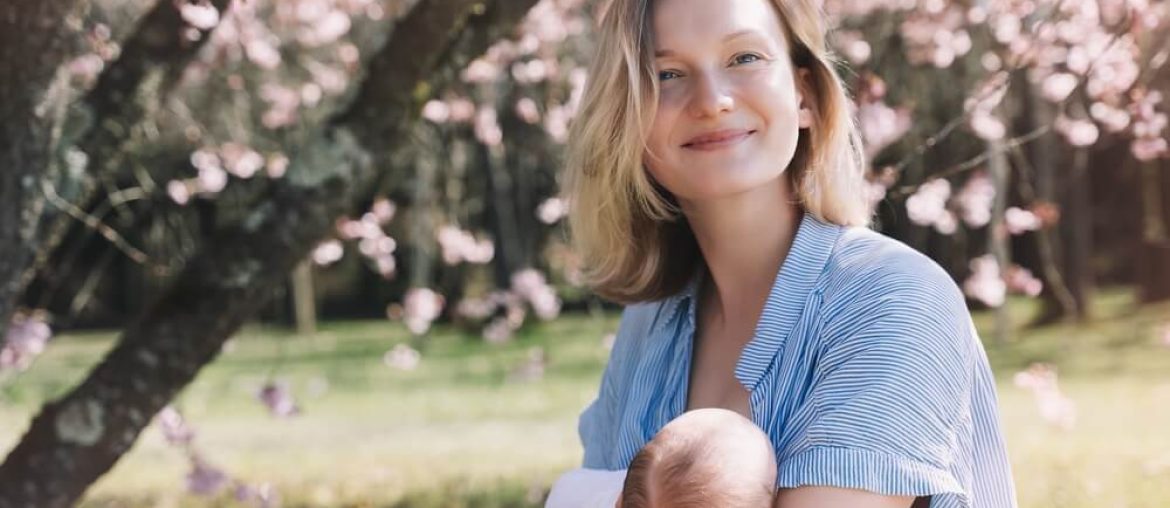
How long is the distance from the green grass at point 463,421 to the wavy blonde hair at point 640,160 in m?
3.39

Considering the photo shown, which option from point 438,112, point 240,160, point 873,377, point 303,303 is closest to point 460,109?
point 438,112

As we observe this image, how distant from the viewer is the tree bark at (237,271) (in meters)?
2.86

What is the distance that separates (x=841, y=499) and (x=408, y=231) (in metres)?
13.2

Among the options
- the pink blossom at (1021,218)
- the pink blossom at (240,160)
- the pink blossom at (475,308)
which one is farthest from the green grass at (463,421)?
the pink blossom at (240,160)

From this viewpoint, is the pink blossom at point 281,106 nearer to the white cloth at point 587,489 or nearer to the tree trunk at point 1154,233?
the white cloth at point 587,489

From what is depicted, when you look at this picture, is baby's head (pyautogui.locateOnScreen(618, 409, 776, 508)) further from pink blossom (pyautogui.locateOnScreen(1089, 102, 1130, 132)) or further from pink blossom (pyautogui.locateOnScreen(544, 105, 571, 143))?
pink blossom (pyautogui.locateOnScreen(544, 105, 571, 143))

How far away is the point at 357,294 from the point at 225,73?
952 cm

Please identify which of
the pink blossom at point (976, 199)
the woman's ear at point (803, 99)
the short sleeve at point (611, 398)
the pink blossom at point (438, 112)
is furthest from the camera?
the pink blossom at point (976, 199)

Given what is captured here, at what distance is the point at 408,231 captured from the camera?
1446 cm

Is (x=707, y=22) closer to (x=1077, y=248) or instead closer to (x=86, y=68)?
(x=86, y=68)

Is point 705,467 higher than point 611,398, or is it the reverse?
point 705,467

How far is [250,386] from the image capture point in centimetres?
1008

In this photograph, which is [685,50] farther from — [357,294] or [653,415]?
[357,294]

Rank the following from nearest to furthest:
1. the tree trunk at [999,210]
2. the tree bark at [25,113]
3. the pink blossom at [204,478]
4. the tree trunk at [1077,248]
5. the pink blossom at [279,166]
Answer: the tree bark at [25,113]
the pink blossom at [279,166]
the pink blossom at [204,478]
the tree trunk at [999,210]
the tree trunk at [1077,248]
